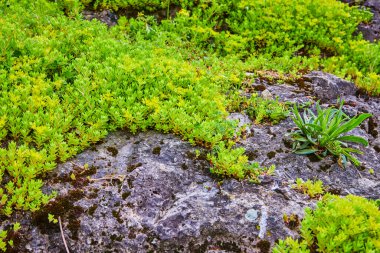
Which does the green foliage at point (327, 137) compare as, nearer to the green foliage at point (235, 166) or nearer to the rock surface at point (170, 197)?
the rock surface at point (170, 197)

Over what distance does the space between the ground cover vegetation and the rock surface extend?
0.21 metres

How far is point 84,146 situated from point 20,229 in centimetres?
134

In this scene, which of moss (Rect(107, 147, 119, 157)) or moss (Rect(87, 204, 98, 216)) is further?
moss (Rect(107, 147, 119, 157))

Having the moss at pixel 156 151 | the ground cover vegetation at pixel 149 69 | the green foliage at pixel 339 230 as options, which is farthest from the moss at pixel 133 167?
the green foliage at pixel 339 230

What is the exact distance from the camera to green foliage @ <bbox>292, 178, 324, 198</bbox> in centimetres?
448

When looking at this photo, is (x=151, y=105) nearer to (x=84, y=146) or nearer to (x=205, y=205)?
(x=84, y=146)

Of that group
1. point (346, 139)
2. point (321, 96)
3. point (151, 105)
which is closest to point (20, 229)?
point (151, 105)

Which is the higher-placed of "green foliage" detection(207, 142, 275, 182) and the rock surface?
"green foliage" detection(207, 142, 275, 182)

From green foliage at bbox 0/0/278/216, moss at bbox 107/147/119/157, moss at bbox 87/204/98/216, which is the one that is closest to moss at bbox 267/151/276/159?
green foliage at bbox 0/0/278/216

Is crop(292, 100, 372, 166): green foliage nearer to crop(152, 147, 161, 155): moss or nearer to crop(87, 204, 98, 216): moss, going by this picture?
crop(152, 147, 161, 155): moss

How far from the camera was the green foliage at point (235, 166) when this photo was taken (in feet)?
14.9

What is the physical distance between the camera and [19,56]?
571 centimetres

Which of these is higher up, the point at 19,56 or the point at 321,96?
the point at 19,56

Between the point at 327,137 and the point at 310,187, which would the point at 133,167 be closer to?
the point at 310,187
